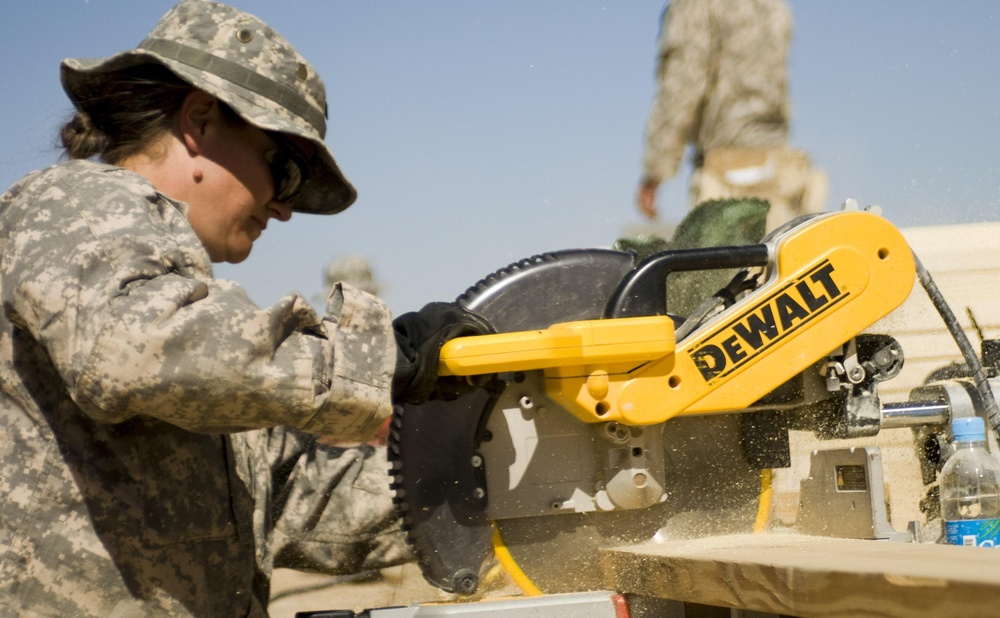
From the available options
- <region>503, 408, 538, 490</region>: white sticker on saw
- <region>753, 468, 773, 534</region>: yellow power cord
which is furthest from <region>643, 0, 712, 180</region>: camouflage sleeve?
<region>503, 408, 538, 490</region>: white sticker on saw

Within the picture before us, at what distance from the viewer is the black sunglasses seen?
7.22ft

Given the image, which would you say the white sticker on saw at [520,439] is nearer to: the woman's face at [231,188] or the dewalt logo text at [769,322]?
the dewalt logo text at [769,322]

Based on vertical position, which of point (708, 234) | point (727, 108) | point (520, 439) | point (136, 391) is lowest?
point (520, 439)

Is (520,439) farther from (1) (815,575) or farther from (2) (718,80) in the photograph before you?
(2) (718,80)

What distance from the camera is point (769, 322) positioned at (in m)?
2.05

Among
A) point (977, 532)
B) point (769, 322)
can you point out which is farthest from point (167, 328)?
point (977, 532)

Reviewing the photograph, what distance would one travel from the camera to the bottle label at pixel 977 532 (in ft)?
6.84

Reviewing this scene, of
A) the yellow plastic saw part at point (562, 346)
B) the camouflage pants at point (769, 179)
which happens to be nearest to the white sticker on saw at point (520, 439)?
the yellow plastic saw part at point (562, 346)

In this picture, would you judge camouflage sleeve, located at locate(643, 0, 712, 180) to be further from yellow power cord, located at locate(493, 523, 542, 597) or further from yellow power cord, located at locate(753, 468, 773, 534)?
yellow power cord, located at locate(493, 523, 542, 597)

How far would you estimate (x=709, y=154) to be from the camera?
4445mm

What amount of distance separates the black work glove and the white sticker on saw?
0.13 metres

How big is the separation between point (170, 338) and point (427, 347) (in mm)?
466

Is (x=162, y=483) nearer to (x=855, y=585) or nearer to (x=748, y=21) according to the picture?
(x=855, y=585)

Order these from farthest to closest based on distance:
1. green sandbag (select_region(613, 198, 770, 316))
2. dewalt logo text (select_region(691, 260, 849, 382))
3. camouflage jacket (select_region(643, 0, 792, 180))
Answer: camouflage jacket (select_region(643, 0, 792, 180)) < green sandbag (select_region(613, 198, 770, 316)) < dewalt logo text (select_region(691, 260, 849, 382))
